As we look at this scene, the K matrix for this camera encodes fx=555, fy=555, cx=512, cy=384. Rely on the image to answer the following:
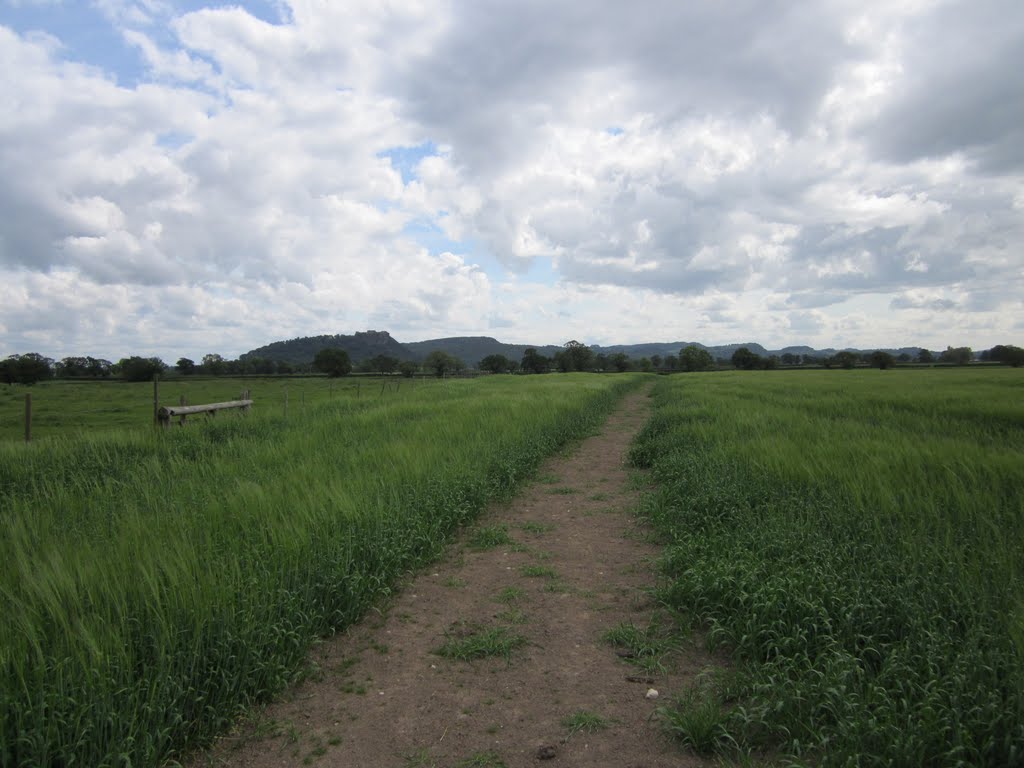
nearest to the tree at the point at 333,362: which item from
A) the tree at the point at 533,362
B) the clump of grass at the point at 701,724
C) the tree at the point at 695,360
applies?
the tree at the point at 533,362

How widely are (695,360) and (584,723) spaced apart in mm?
112824

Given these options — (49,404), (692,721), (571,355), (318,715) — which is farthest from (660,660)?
(571,355)

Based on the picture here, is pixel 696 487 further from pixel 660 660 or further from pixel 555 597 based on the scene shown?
pixel 660 660

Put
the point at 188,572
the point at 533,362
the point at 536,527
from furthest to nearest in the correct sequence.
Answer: the point at 533,362 → the point at 536,527 → the point at 188,572

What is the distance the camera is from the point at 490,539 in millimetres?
6156

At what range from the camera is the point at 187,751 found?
2.76 m

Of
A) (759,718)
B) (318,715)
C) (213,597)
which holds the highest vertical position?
(213,597)

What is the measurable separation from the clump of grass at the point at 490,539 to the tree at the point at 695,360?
Result: 107 meters

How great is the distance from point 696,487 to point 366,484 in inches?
161

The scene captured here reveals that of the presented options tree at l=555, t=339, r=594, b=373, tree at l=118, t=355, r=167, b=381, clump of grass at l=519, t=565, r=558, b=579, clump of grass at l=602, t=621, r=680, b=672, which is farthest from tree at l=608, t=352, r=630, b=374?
clump of grass at l=602, t=621, r=680, b=672

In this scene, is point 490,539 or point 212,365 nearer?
point 490,539

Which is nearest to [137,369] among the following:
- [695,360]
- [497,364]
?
[497,364]

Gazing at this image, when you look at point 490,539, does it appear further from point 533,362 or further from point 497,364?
point 533,362

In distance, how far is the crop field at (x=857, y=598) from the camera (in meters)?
2.62
